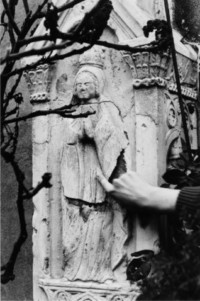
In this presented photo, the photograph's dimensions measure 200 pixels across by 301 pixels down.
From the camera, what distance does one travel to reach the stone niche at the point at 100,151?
4.91m

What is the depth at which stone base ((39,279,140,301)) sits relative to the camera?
489 centimetres

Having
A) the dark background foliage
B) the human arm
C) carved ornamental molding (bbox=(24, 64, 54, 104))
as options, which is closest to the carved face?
carved ornamental molding (bbox=(24, 64, 54, 104))

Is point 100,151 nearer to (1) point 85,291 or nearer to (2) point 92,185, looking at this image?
(2) point 92,185

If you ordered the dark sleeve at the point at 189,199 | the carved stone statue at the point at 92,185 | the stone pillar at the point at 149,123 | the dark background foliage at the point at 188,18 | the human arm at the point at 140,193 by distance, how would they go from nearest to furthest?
the dark sleeve at the point at 189,199
the human arm at the point at 140,193
the stone pillar at the point at 149,123
the carved stone statue at the point at 92,185
the dark background foliage at the point at 188,18

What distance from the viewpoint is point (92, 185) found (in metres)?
5.02

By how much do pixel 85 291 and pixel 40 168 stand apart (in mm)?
842

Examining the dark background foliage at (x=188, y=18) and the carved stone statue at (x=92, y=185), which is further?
the dark background foliage at (x=188, y=18)

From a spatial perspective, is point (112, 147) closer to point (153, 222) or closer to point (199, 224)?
point (153, 222)

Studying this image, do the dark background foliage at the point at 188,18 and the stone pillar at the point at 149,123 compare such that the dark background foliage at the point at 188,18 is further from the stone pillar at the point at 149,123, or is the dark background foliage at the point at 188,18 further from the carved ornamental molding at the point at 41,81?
the carved ornamental molding at the point at 41,81

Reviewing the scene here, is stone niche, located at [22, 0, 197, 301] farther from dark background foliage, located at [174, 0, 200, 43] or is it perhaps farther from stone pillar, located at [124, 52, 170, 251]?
dark background foliage, located at [174, 0, 200, 43]

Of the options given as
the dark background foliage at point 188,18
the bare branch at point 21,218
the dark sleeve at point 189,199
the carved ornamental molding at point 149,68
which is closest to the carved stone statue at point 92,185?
the carved ornamental molding at point 149,68

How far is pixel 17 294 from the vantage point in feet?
19.4

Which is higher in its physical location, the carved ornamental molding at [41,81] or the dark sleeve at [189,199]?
the carved ornamental molding at [41,81]

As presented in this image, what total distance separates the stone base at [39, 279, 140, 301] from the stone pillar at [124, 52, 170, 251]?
0.88 feet
